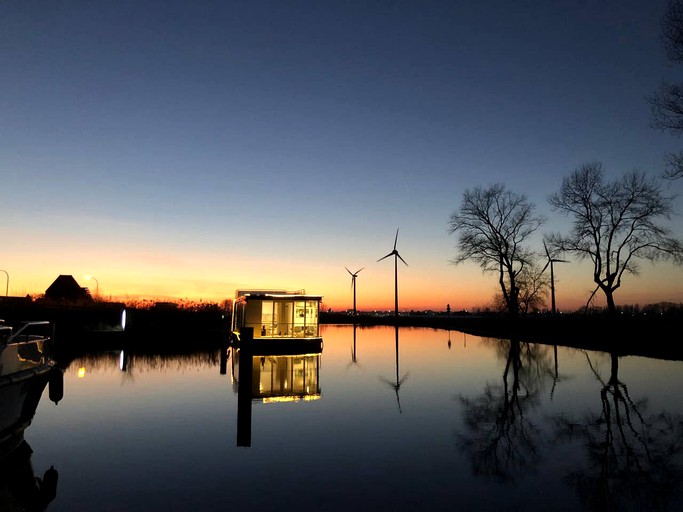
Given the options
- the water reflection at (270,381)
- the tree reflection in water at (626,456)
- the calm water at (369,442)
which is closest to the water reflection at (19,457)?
the calm water at (369,442)

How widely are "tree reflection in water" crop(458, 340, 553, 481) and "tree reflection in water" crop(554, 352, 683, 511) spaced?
0.88 m

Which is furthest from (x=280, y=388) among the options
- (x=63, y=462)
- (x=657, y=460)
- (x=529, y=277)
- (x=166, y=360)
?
(x=529, y=277)

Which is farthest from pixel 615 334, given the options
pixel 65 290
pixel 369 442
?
pixel 65 290

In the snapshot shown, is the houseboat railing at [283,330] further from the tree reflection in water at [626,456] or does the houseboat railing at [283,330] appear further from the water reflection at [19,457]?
the water reflection at [19,457]

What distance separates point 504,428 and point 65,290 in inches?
3721

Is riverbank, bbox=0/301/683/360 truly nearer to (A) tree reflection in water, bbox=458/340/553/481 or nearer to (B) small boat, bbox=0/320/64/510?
(A) tree reflection in water, bbox=458/340/553/481

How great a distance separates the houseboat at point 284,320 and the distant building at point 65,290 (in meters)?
68.4

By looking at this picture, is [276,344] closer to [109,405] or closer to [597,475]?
[109,405]

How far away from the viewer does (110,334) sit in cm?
4753

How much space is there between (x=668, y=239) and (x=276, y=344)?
28496 millimetres

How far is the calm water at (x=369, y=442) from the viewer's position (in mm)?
7891

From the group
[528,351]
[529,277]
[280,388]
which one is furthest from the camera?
[529,277]

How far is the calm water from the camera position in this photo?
25.9ft

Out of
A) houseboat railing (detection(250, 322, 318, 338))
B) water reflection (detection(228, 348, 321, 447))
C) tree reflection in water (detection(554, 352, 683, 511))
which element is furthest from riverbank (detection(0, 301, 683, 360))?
tree reflection in water (detection(554, 352, 683, 511))
